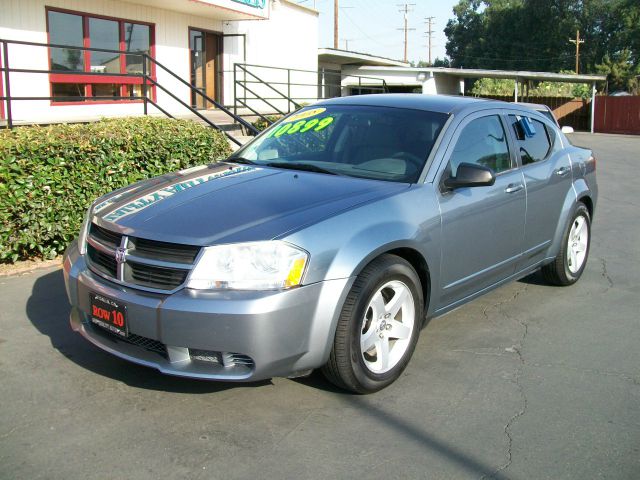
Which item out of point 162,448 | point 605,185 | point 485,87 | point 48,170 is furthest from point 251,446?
point 485,87

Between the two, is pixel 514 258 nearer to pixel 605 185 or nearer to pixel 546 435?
pixel 546 435

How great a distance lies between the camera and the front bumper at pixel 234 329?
3.41 meters

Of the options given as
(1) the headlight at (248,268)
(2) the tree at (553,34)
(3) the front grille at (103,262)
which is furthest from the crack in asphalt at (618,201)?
(2) the tree at (553,34)

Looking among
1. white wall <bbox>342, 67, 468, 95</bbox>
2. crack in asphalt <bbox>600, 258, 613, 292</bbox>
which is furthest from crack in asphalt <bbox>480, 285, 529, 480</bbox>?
white wall <bbox>342, 67, 468, 95</bbox>

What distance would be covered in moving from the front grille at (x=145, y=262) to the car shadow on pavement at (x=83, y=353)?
2.27 ft

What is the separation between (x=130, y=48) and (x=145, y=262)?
13.0 metres

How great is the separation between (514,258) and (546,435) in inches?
76.2

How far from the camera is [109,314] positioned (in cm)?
374

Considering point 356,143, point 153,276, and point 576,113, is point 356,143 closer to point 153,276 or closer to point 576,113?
point 153,276

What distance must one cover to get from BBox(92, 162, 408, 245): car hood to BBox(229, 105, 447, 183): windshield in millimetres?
199

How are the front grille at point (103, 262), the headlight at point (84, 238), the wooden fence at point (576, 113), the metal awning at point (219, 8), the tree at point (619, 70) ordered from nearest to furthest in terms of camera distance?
1. the front grille at point (103, 262)
2. the headlight at point (84, 238)
3. the metal awning at point (219, 8)
4. the wooden fence at point (576, 113)
5. the tree at point (619, 70)

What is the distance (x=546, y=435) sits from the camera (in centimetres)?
358

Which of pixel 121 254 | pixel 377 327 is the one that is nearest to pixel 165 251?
pixel 121 254

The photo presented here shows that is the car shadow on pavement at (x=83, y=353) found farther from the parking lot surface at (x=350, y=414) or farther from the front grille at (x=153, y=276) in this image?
the front grille at (x=153, y=276)
